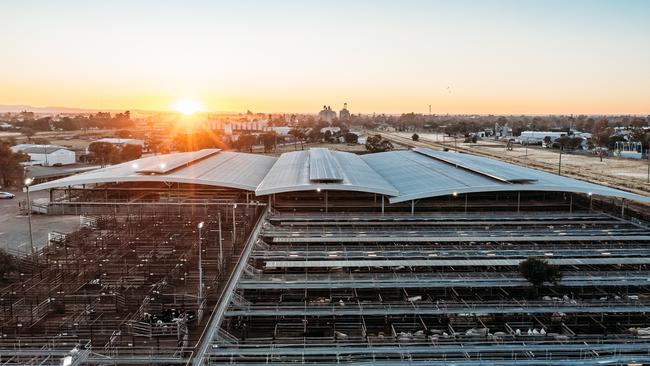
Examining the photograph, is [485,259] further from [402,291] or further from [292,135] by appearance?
[292,135]

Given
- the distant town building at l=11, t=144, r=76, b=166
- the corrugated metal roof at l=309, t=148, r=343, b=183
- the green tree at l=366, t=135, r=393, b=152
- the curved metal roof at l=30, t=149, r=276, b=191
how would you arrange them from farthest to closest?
the green tree at l=366, t=135, r=393, b=152 → the distant town building at l=11, t=144, r=76, b=166 → the curved metal roof at l=30, t=149, r=276, b=191 → the corrugated metal roof at l=309, t=148, r=343, b=183

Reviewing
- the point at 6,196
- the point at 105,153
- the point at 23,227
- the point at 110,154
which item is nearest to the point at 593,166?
the point at 110,154

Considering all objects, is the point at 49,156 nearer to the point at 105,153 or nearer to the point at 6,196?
the point at 105,153

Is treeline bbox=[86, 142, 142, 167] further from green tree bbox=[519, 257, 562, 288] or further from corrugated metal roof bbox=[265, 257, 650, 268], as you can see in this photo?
green tree bbox=[519, 257, 562, 288]

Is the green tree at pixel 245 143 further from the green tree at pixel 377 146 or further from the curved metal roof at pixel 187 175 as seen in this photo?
the curved metal roof at pixel 187 175

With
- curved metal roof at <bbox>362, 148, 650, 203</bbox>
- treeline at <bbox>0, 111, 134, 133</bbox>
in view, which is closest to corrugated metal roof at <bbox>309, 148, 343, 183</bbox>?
curved metal roof at <bbox>362, 148, 650, 203</bbox>
